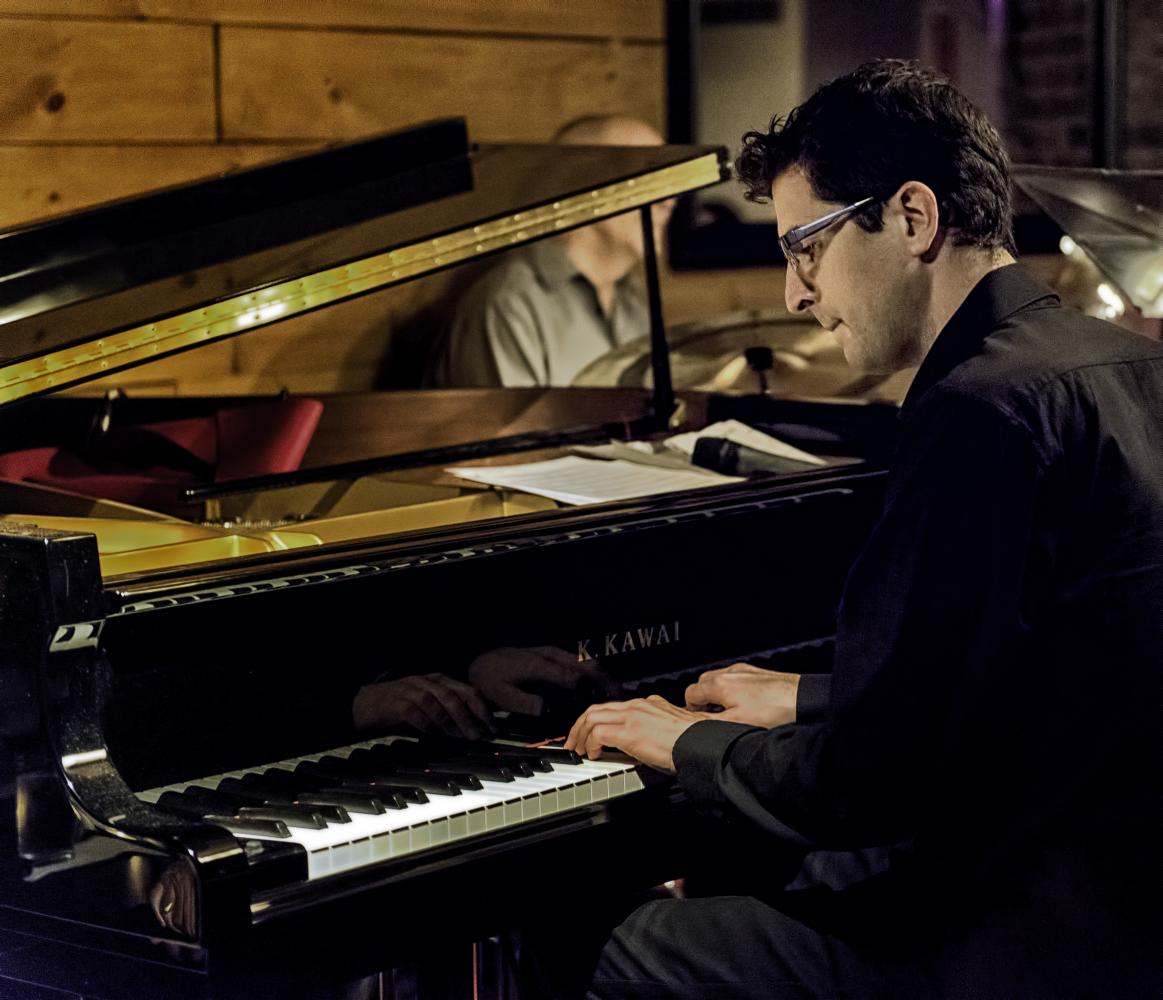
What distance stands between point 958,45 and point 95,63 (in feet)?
10.2

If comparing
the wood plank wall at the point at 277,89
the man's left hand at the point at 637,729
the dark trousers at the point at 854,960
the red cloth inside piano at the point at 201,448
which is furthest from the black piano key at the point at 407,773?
the wood plank wall at the point at 277,89

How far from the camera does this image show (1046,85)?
564cm

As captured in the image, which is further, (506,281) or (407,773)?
(506,281)

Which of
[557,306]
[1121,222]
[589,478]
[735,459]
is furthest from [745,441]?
[557,306]

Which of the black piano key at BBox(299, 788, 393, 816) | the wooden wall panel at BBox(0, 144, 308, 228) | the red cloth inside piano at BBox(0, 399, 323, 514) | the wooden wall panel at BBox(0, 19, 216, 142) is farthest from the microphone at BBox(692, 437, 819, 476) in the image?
the wooden wall panel at BBox(0, 19, 216, 142)

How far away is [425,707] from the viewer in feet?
5.99

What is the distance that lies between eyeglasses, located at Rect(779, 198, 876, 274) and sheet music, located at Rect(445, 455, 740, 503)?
61 centimetres

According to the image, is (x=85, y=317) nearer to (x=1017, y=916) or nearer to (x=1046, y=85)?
(x=1017, y=916)

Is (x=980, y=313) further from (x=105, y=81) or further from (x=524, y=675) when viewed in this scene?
(x=105, y=81)

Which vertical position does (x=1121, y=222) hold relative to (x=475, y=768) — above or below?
above

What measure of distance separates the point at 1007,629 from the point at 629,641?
2.32 ft

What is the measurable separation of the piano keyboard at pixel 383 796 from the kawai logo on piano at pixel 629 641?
0.20 meters

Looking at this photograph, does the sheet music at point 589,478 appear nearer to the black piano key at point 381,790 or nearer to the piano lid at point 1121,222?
the black piano key at point 381,790

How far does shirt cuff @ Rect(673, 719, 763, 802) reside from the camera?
1.59m
